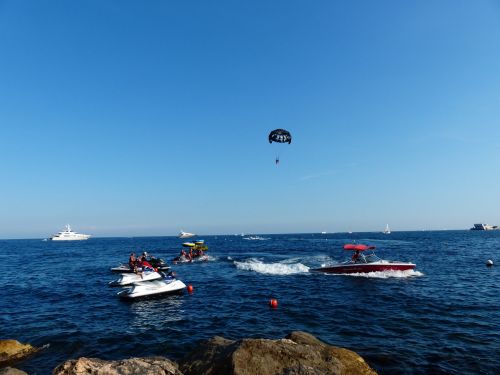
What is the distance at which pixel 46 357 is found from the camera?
553 inches

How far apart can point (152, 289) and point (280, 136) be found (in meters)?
16.4

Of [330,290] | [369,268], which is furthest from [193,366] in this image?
[369,268]

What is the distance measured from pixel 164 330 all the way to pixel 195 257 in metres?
36.1

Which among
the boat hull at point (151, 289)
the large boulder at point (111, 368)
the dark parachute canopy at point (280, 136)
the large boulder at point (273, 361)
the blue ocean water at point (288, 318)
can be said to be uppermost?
the dark parachute canopy at point (280, 136)

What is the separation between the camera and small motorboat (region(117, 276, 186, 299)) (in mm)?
24484

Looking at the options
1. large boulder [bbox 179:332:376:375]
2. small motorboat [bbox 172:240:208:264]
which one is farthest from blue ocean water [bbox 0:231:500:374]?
small motorboat [bbox 172:240:208:264]

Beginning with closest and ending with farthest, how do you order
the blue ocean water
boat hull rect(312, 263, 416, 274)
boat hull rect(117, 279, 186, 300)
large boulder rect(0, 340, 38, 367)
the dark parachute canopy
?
large boulder rect(0, 340, 38, 367) < the blue ocean water < boat hull rect(117, 279, 186, 300) < the dark parachute canopy < boat hull rect(312, 263, 416, 274)

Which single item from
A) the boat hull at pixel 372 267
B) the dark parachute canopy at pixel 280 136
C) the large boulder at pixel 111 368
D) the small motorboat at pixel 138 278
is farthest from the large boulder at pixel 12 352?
the boat hull at pixel 372 267

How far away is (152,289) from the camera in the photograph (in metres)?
25.2

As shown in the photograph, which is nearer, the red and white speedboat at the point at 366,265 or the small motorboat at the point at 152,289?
the small motorboat at the point at 152,289

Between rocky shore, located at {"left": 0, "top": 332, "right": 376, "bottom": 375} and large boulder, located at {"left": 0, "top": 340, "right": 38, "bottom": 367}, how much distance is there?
15.6 ft

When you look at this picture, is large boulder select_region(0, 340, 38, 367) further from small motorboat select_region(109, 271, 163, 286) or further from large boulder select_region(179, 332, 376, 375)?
small motorboat select_region(109, 271, 163, 286)

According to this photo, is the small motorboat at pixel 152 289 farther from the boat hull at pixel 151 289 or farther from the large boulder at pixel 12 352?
the large boulder at pixel 12 352

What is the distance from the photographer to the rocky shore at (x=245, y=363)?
7.78 metres
